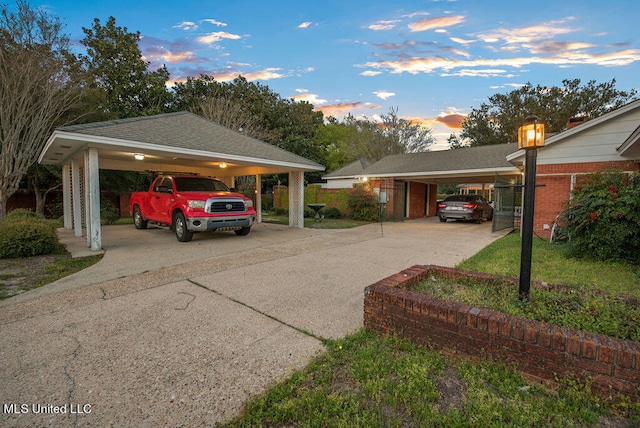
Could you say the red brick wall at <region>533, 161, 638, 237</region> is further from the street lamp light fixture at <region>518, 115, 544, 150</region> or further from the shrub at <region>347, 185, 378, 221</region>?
the shrub at <region>347, 185, 378, 221</region>

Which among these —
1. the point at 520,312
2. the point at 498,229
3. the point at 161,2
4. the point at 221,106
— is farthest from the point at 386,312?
the point at 221,106

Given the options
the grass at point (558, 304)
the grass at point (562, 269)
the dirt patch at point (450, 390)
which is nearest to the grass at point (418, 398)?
the dirt patch at point (450, 390)

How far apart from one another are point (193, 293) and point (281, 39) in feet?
35.3

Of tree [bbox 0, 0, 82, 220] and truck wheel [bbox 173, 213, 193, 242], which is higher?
tree [bbox 0, 0, 82, 220]

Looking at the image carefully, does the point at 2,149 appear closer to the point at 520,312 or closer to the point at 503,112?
the point at 520,312

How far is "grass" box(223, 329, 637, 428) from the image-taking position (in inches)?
72.9

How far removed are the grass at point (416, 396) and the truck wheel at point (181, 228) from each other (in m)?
7.30

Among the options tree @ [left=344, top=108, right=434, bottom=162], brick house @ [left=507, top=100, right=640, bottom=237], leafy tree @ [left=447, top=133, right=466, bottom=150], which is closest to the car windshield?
brick house @ [left=507, top=100, right=640, bottom=237]

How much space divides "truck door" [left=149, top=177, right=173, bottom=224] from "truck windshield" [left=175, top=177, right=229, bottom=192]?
0.99 ft

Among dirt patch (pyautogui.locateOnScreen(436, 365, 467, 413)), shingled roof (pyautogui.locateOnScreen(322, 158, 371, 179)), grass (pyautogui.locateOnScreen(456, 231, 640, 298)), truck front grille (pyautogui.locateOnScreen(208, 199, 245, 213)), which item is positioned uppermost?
shingled roof (pyautogui.locateOnScreen(322, 158, 371, 179))

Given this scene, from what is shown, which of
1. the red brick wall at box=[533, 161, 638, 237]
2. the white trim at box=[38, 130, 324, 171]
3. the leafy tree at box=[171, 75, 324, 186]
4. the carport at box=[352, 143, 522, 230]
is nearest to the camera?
the white trim at box=[38, 130, 324, 171]

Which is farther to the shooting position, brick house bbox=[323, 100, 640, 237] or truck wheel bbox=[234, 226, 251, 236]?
truck wheel bbox=[234, 226, 251, 236]

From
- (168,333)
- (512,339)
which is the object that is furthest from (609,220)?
(168,333)

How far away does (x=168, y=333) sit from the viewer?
124 inches
